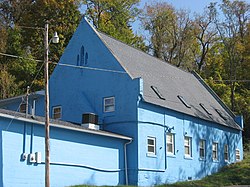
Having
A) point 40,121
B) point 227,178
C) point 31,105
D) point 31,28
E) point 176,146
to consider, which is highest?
point 31,28

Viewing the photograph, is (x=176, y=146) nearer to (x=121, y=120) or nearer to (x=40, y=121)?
(x=121, y=120)

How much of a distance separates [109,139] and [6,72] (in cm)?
2155

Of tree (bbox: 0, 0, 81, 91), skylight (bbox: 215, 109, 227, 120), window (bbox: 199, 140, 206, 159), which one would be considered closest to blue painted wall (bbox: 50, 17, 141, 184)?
window (bbox: 199, 140, 206, 159)

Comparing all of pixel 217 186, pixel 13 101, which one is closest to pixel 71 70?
pixel 13 101

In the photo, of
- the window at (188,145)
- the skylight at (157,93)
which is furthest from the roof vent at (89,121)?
the window at (188,145)

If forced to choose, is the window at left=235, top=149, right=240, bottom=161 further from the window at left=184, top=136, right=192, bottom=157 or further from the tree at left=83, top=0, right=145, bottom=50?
the tree at left=83, top=0, right=145, bottom=50

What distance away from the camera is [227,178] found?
113 feet

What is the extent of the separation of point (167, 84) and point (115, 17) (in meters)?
25.1

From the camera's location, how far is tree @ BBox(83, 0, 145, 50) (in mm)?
56031

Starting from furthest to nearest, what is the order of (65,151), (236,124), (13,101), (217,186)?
(236,124) < (13,101) < (217,186) < (65,151)

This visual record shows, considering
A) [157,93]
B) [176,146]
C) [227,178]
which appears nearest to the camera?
[157,93]

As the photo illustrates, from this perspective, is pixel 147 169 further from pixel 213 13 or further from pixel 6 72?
pixel 213 13

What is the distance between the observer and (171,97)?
33969 mm

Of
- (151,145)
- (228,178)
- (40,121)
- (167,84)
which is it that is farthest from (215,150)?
(40,121)
